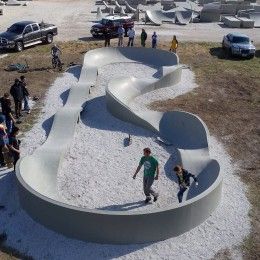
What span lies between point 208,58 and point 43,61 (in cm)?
1005

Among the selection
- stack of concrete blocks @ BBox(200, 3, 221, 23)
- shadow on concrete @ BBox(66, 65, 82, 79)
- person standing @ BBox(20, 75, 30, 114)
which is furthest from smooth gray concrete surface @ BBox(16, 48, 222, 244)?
stack of concrete blocks @ BBox(200, 3, 221, 23)

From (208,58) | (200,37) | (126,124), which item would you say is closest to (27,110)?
(126,124)

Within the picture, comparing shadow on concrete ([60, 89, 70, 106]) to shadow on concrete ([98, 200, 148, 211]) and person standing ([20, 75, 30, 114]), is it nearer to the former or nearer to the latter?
person standing ([20, 75, 30, 114])

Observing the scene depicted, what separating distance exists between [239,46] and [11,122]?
56.3 feet

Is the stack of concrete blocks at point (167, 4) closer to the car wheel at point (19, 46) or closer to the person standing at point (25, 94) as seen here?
the car wheel at point (19, 46)

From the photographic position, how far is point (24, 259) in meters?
10.5

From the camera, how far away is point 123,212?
1066cm

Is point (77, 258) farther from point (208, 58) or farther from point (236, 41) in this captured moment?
point (236, 41)

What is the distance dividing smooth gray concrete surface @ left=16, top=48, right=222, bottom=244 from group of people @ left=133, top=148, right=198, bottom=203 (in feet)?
1.73

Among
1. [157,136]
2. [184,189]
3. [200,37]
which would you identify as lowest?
[200,37]

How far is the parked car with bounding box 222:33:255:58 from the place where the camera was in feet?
92.1

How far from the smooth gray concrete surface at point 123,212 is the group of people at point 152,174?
1.73ft

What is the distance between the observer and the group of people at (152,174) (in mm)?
11766

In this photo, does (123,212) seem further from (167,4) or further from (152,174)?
(167,4)
